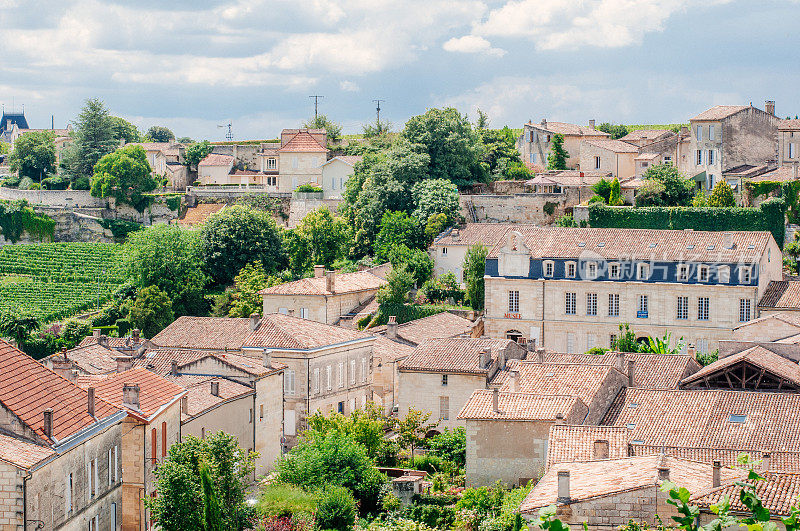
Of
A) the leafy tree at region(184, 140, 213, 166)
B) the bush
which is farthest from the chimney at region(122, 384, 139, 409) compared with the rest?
the leafy tree at region(184, 140, 213, 166)

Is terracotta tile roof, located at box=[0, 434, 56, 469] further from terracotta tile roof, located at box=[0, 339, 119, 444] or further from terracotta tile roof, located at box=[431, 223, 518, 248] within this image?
terracotta tile roof, located at box=[431, 223, 518, 248]

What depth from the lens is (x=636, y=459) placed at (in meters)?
27.3

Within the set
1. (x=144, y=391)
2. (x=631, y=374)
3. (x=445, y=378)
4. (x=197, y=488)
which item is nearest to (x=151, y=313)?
(x=445, y=378)

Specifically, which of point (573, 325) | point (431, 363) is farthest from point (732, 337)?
point (431, 363)

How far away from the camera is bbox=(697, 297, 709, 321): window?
187ft

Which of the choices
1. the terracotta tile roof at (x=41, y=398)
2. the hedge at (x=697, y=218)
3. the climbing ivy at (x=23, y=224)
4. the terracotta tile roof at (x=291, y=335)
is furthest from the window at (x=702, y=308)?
the climbing ivy at (x=23, y=224)

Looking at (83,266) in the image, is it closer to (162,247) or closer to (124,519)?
(162,247)

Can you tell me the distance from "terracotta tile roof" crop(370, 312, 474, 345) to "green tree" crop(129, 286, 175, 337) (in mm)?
12133

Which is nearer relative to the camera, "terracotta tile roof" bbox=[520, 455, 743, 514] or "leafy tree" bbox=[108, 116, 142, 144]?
"terracotta tile roof" bbox=[520, 455, 743, 514]

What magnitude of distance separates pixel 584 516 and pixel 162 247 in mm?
48606

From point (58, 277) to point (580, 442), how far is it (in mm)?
51767

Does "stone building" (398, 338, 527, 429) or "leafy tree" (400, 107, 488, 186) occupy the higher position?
"leafy tree" (400, 107, 488, 186)

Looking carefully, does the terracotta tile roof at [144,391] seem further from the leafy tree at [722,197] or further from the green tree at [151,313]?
the leafy tree at [722,197]

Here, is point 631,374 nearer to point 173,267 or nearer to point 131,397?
point 131,397
